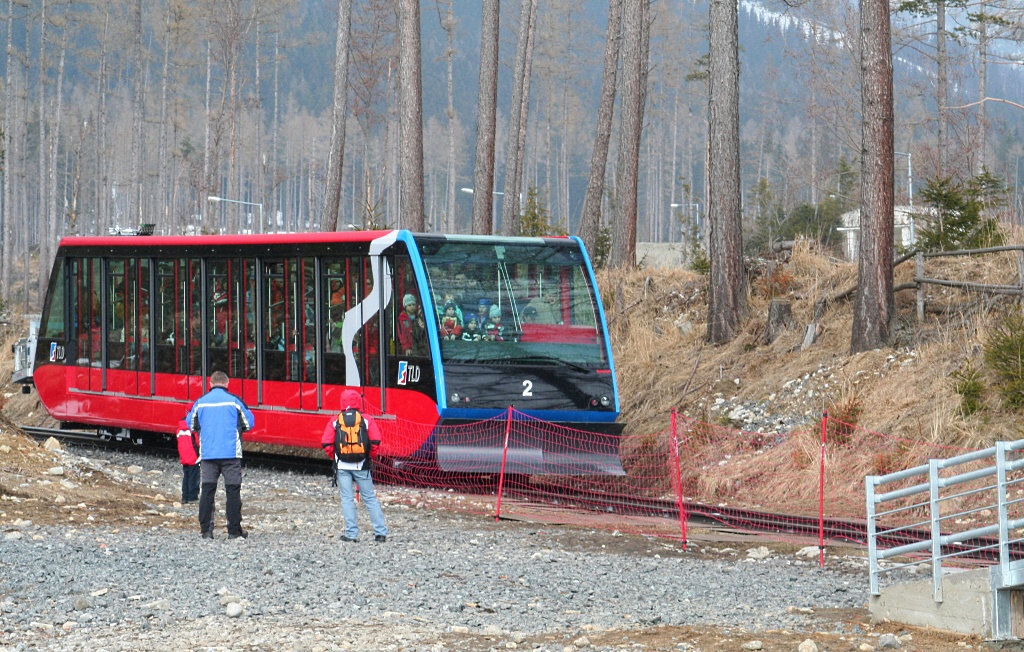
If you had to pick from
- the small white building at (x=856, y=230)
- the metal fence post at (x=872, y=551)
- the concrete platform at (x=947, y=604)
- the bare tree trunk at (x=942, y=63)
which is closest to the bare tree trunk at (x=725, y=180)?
the small white building at (x=856, y=230)

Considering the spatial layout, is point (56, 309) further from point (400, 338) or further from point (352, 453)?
point (352, 453)

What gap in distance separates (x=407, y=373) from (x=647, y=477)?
3.70 metres

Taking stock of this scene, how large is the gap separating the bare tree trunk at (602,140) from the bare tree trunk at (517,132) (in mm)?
1673

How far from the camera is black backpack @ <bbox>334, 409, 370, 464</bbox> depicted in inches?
491

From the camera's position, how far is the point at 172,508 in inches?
571

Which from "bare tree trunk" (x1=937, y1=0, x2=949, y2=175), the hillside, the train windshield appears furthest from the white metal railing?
"bare tree trunk" (x1=937, y1=0, x2=949, y2=175)

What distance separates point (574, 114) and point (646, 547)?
98.0 metres

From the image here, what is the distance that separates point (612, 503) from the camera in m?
15.6

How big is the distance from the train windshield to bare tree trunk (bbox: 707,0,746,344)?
202 inches

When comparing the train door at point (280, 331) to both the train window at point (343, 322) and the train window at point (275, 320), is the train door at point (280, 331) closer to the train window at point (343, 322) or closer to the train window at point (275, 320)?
the train window at point (275, 320)

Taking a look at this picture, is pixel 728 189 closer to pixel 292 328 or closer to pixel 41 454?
pixel 292 328

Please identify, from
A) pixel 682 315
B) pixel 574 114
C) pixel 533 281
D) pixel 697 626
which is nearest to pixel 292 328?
pixel 533 281

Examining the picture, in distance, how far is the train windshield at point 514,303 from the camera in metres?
16.4

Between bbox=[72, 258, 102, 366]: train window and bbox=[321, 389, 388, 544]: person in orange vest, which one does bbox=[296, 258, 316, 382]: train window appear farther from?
bbox=[321, 389, 388, 544]: person in orange vest
